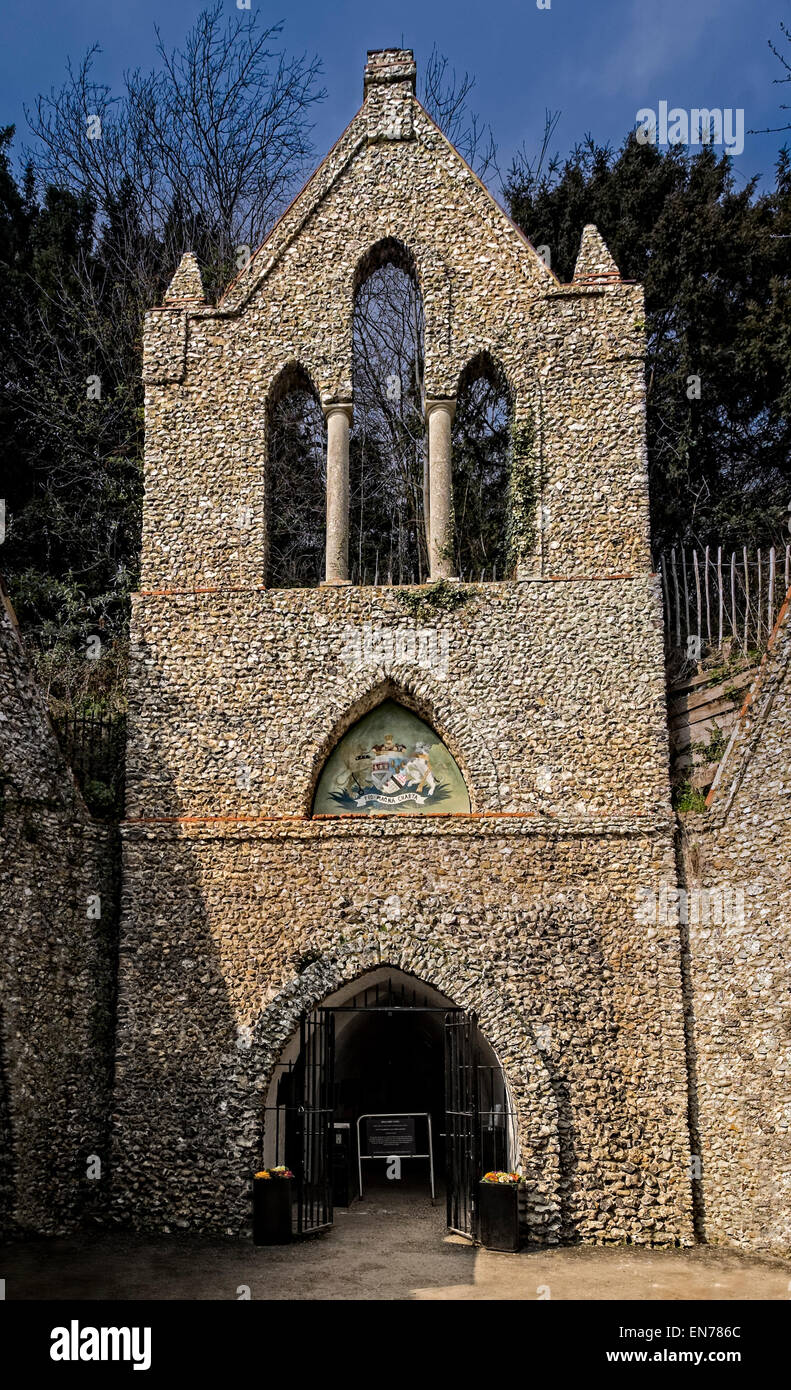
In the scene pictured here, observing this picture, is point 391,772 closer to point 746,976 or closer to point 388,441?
point 746,976

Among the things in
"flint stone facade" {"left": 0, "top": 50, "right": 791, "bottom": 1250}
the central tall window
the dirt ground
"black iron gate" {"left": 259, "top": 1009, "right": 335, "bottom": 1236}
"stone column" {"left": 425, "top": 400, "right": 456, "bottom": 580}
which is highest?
the central tall window

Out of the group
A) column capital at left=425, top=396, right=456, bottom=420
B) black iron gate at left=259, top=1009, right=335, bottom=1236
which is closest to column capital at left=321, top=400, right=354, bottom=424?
column capital at left=425, top=396, right=456, bottom=420

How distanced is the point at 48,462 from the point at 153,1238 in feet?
48.6

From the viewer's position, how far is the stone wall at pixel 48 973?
1112 centimetres

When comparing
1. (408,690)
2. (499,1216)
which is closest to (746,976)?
(499,1216)

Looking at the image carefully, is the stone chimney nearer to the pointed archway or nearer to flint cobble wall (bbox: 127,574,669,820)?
flint cobble wall (bbox: 127,574,669,820)

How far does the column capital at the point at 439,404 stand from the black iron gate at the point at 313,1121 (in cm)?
743

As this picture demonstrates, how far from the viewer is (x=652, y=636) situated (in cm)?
1277

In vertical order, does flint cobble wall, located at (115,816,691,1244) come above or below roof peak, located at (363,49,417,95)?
below

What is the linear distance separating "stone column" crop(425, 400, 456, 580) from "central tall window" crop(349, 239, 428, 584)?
22.3 feet

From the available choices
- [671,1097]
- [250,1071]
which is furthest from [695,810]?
[250,1071]

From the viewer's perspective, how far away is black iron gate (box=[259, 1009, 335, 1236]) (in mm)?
11781

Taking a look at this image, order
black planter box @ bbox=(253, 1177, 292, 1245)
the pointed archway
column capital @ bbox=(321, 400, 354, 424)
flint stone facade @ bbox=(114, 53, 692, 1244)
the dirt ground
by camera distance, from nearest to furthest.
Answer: the dirt ground, black planter box @ bbox=(253, 1177, 292, 1245), flint stone facade @ bbox=(114, 53, 692, 1244), the pointed archway, column capital @ bbox=(321, 400, 354, 424)

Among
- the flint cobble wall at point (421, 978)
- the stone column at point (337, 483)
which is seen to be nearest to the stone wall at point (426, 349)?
the stone column at point (337, 483)
